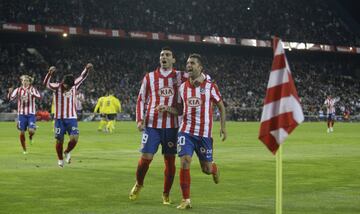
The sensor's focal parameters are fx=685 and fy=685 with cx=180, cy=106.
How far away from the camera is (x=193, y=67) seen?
10.5 m

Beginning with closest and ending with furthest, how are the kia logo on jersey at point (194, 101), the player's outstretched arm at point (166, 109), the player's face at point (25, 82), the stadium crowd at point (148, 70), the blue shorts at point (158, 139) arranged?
the kia logo on jersey at point (194, 101) → the player's outstretched arm at point (166, 109) → the blue shorts at point (158, 139) → the player's face at point (25, 82) → the stadium crowd at point (148, 70)

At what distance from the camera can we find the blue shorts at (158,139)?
10922mm

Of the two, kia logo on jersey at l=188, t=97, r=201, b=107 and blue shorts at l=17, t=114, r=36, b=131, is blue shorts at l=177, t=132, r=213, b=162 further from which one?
blue shorts at l=17, t=114, r=36, b=131

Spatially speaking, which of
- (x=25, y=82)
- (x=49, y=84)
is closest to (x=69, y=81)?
(x=49, y=84)

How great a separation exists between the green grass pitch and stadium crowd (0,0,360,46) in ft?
117

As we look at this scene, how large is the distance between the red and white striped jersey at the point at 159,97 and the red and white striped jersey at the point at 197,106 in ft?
1.05

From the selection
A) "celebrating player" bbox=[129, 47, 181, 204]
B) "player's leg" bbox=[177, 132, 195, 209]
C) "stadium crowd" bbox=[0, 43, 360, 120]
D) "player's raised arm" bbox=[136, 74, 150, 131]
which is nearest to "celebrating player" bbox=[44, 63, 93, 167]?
"player's raised arm" bbox=[136, 74, 150, 131]

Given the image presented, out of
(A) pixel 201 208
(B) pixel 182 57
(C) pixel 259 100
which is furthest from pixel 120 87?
(A) pixel 201 208

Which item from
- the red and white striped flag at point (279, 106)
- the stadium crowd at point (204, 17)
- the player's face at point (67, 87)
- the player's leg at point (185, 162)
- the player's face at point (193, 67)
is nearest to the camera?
the red and white striped flag at point (279, 106)

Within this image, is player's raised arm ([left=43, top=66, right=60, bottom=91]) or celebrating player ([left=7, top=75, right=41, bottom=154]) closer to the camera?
player's raised arm ([left=43, top=66, right=60, bottom=91])

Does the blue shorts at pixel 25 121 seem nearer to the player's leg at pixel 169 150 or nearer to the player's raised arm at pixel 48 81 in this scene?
the player's raised arm at pixel 48 81

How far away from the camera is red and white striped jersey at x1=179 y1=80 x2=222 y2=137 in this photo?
10.5 meters

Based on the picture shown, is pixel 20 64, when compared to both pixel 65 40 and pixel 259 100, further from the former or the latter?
pixel 259 100

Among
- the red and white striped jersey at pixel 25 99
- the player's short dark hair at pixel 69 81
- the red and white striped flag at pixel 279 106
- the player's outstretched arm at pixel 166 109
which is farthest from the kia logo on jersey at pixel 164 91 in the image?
the red and white striped jersey at pixel 25 99
